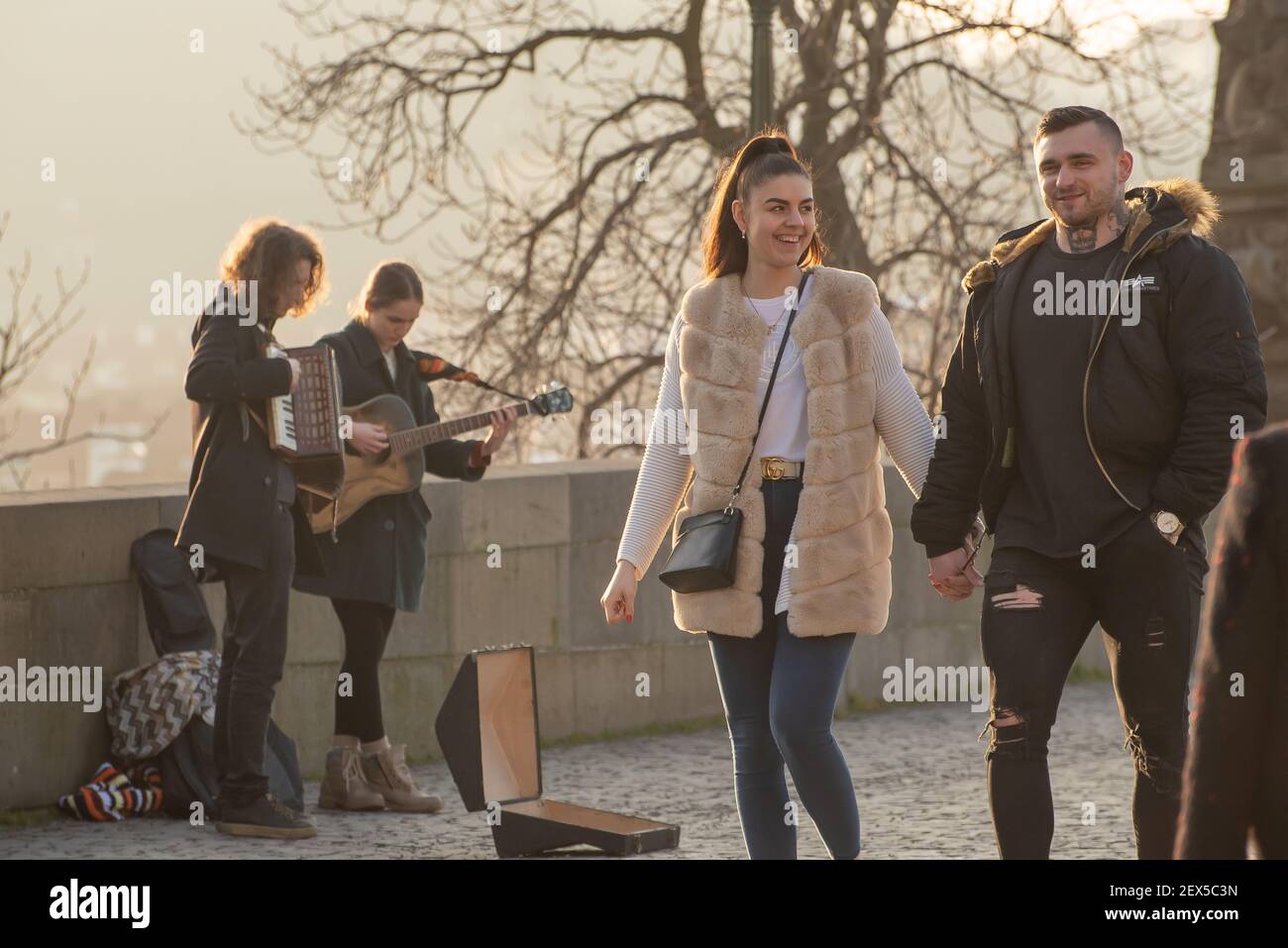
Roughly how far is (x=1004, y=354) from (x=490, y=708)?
2578 millimetres

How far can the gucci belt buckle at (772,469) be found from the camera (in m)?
4.60

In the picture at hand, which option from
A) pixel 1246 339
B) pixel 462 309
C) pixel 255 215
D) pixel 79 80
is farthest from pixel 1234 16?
pixel 79 80

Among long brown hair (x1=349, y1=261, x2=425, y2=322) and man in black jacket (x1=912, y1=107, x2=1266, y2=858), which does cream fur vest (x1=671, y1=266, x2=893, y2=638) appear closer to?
man in black jacket (x1=912, y1=107, x2=1266, y2=858)

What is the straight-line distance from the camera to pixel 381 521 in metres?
6.94

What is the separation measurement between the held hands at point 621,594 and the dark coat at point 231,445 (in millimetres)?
1882

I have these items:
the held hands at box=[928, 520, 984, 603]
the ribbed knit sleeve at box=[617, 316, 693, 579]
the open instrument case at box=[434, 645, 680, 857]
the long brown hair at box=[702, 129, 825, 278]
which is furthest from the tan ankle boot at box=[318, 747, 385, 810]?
the held hands at box=[928, 520, 984, 603]

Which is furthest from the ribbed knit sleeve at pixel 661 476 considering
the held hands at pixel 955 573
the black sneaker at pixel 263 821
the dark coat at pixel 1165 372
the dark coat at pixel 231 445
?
the black sneaker at pixel 263 821

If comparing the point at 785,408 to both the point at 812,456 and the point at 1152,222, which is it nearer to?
the point at 812,456

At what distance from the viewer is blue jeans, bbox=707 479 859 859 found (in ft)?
14.6

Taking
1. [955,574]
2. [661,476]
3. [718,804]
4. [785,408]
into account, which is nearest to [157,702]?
[718,804]

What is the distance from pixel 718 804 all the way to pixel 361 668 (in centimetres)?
133

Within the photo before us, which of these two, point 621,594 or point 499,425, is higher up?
point 499,425
